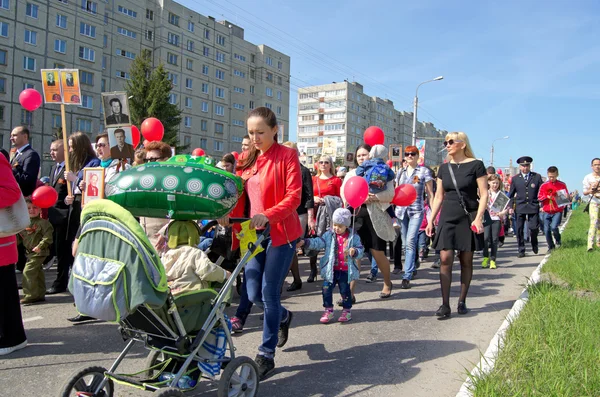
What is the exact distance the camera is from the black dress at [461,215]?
5500 millimetres

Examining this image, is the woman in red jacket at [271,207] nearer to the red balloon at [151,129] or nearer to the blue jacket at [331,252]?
the blue jacket at [331,252]

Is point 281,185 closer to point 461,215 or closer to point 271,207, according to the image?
point 271,207

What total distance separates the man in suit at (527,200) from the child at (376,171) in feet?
19.4

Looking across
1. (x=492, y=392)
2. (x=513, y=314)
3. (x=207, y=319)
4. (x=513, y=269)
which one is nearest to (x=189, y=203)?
(x=207, y=319)

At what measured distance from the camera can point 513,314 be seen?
4.87 m

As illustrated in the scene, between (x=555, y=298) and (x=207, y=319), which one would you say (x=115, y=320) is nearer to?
(x=207, y=319)

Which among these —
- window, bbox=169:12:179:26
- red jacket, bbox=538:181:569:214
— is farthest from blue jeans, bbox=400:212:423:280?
window, bbox=169:12:179:26

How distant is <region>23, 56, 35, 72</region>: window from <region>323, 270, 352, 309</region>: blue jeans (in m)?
40.4

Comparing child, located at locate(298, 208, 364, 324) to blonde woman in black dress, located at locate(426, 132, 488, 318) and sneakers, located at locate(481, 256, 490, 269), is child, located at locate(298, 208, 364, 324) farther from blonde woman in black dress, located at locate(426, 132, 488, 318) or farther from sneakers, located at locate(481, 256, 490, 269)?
sneakers, located at locate(481, 256, 490, 269)

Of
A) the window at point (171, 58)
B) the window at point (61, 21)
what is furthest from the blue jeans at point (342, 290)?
the window at point (171, 58)

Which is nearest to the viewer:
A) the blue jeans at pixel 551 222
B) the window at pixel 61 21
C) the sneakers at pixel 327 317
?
the sneakers at pixel 327 317

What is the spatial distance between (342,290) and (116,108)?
4535 millimetres

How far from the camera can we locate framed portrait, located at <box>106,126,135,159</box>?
644cm

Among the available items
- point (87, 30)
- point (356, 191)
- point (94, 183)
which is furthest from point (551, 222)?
point (87, 30)
